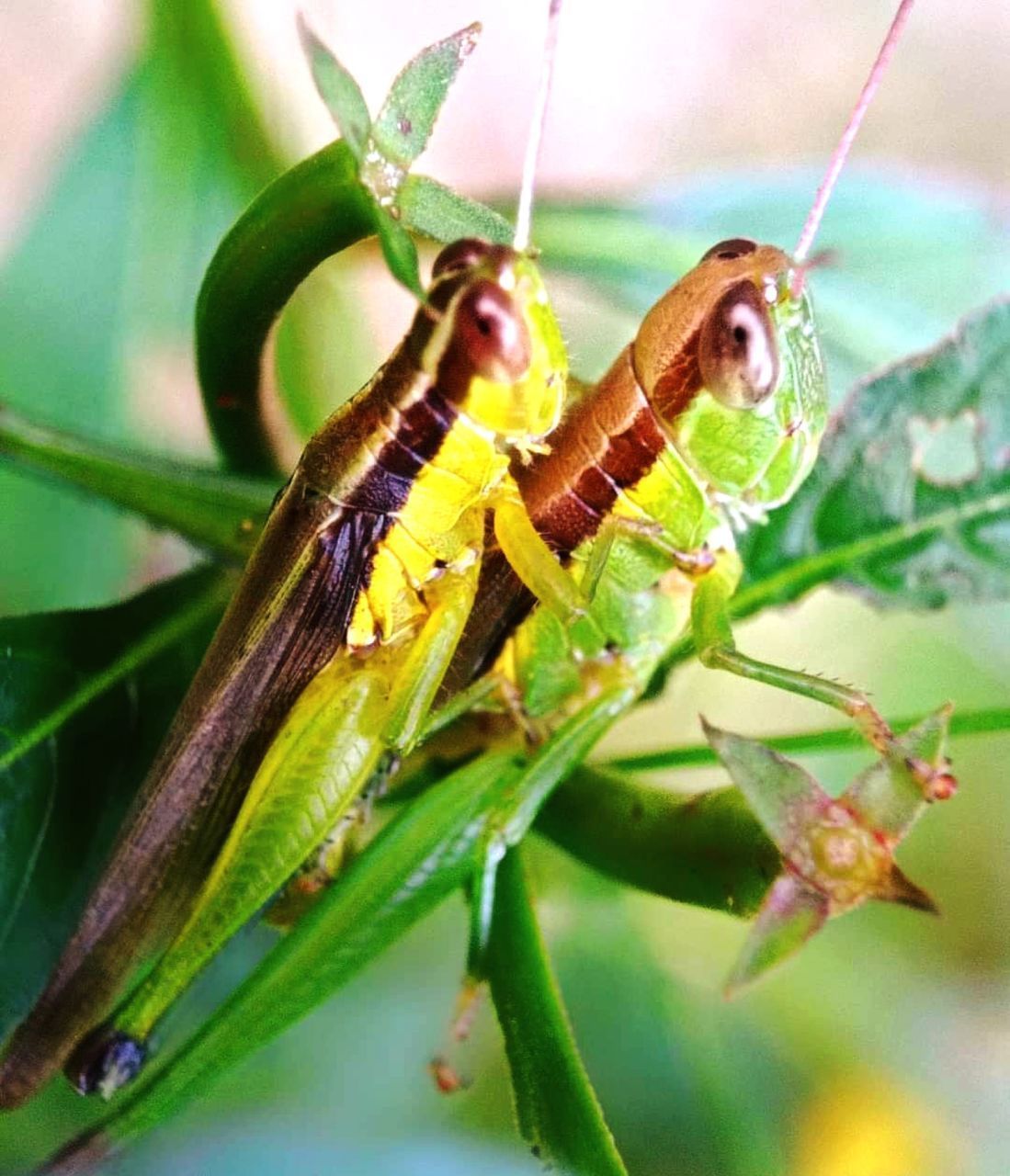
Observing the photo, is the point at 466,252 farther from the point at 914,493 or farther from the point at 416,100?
the point at 914,493

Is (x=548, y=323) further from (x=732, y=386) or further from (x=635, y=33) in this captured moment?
(x=635, y=33)

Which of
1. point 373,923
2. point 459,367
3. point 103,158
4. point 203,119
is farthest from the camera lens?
point 103,158

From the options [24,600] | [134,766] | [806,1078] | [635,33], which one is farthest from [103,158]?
[806,1078]

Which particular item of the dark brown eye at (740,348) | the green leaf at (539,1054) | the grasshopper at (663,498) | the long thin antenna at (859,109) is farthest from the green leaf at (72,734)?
the long thin antenna at (859,109)

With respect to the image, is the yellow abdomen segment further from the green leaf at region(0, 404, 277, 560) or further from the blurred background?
the blurred background

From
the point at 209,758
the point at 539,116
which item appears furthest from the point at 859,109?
the point at 209,758

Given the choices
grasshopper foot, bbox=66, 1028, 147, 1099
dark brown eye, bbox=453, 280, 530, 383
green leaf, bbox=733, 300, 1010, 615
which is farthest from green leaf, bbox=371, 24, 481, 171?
grasshopper foot, bbox=66, 1028, 147, 1099
